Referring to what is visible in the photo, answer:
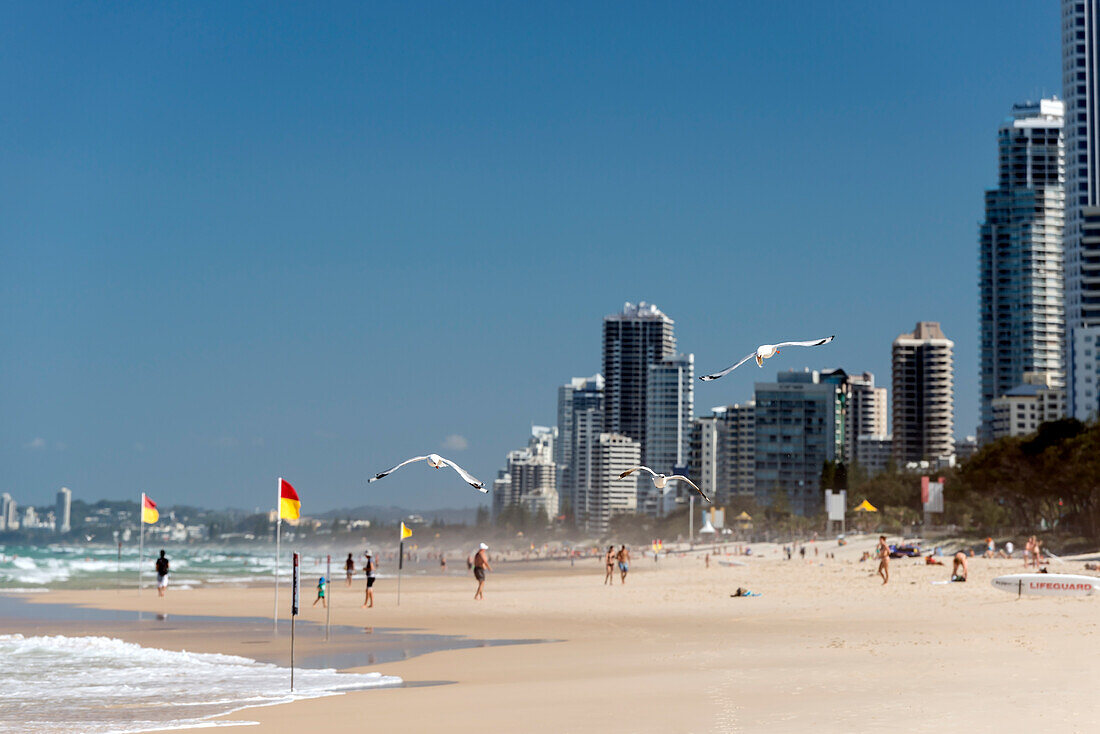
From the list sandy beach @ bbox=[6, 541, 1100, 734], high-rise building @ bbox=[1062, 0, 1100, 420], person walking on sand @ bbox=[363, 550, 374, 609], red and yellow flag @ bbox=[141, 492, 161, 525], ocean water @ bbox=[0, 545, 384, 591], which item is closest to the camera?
sandy beach @ bbox=[6, 541, 1100, 734]

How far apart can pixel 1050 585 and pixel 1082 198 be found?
16631cm

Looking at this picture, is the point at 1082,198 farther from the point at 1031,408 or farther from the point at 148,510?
the point at 148,510

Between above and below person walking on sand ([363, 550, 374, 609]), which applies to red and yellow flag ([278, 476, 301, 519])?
above

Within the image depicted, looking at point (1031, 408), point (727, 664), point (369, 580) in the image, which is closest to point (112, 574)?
point (369, 580)

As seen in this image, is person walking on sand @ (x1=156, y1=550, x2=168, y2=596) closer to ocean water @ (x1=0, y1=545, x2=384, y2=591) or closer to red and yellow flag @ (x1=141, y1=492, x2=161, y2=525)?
red and yellow flag @ (x1=141, y1=492, x2=161, y2=525)

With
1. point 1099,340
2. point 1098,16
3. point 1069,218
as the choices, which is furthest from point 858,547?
point 1098,16

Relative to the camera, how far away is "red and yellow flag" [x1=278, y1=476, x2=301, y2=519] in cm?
2116

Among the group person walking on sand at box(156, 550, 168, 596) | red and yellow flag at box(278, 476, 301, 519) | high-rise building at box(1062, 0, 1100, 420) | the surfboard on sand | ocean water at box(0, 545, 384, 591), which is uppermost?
high-rise building at box(1062, 0, 1100, 420)

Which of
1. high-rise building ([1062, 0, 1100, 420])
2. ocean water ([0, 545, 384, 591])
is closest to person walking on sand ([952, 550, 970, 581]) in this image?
ocean water ([0, 545, 384, 591])

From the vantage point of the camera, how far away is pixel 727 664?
661 inches

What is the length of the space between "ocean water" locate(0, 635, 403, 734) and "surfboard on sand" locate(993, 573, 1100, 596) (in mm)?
17629

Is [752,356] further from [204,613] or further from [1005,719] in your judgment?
A: [204,613]

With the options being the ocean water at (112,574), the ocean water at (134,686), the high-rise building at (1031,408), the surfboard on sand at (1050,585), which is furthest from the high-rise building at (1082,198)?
the ocean water at (134,686)

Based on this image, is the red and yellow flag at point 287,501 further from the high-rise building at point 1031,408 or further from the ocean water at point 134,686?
the high-rise building at point 1031,408
